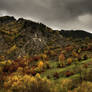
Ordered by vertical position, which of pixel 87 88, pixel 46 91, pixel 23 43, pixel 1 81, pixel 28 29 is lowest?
pixel 1 81

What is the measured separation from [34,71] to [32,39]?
269ft

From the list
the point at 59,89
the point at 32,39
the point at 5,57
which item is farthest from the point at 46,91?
the point at 32,39

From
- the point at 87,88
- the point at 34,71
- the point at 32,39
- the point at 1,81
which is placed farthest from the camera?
the point at 32,39

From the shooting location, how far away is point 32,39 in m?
137

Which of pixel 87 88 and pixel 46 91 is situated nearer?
pixel 87 88

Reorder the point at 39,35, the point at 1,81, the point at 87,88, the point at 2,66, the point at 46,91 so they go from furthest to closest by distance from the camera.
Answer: the point at 39,35 < the point at 2,66 < the point at 1,81 < the point at 46,91 < the point at 87,88

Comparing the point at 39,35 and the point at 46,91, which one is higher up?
the point at 39,35

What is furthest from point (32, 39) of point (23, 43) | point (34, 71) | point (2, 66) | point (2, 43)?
point (34, 71)

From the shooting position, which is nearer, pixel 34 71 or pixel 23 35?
pixel 34 71

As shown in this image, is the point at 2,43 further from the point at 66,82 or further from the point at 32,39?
the point at 66,82

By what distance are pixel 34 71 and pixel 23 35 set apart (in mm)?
100364

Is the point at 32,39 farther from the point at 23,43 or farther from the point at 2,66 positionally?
the point at 2,66

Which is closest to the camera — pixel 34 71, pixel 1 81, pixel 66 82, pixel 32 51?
pixel 66 82

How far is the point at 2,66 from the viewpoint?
77.0 meters
